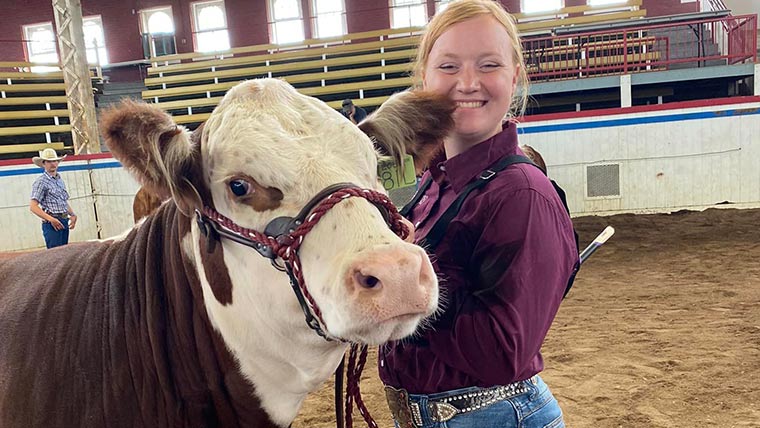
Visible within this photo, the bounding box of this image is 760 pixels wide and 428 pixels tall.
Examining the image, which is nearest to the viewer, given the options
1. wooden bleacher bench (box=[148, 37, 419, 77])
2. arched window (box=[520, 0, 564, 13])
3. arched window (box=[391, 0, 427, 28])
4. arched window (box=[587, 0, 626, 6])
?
wooden bleacher bench (box=[148, 37, 419, 77])

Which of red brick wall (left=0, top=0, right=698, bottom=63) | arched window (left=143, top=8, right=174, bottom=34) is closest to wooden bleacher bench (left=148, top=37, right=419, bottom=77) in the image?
red brick wall (left=0, top=0, right=698, bottom=63)

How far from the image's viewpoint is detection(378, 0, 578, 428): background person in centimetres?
121

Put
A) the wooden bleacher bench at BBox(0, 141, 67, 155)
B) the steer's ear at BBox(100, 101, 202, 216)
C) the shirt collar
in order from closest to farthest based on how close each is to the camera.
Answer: the steer's ear at BBox(100, 101, 202, 216), the shirt collar, the wooden bleacher bench at BBox(0, 141, 67, 155)

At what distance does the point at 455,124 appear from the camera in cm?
151

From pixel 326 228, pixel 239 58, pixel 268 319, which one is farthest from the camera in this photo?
pixel 239 58

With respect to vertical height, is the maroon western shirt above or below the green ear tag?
below

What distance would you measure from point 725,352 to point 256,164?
361 cm

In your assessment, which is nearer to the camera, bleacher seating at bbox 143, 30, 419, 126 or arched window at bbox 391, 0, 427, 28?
bleacher seating at bbox 143, 30, 419, 126

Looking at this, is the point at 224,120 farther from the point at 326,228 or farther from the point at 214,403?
the point at 214,403

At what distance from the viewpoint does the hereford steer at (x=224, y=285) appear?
113 centimetres

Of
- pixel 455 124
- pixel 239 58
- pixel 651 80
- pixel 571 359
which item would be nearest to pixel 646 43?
pixel 651 80

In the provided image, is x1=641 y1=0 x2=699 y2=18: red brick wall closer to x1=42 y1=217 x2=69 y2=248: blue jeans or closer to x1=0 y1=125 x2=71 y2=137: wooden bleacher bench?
x1=42 y1=217 x2=69 y2=248: blue jeans

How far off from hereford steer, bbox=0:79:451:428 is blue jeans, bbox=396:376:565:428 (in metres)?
0.29

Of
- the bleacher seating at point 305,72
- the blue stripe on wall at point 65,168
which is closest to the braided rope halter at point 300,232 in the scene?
the blue stripe on wall at point 65,168
